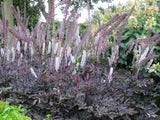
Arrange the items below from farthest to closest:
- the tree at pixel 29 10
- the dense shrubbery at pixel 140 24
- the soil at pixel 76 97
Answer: the tree at pixel 29 10 → the dense shrubbery at pixel 140 24 → the soil at pixel 76 97

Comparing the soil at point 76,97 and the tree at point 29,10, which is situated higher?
the tree at point 29,10

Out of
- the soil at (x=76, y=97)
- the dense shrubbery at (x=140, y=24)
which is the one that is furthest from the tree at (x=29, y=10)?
the soil at (x=76, y=97)

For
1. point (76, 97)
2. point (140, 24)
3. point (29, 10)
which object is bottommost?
point (76, 97)

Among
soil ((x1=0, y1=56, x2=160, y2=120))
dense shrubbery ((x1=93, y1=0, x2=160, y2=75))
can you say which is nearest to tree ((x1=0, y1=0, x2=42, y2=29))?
dense shrubbery ((x1=93, y1=0, x2=160, y2=75))

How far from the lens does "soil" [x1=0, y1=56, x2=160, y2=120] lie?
1826 mm

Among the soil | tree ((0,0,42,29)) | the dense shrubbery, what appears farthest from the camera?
tree ((0,0,42,29))

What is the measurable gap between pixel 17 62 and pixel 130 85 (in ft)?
6.27

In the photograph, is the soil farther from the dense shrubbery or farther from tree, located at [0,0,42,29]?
tree, located at [0,0,42,29]

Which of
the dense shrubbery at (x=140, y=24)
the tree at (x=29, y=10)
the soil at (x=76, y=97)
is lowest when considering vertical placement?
the soil at (x=76, y=97)

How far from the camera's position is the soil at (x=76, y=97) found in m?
1.83

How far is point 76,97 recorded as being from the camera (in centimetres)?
182

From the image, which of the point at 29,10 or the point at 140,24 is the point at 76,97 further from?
the point at 29,10

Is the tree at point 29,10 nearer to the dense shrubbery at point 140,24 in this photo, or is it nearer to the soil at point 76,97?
the dense shrubbery at point 140,24

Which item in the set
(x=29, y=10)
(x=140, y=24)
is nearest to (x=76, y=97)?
(x=140, y=24)
